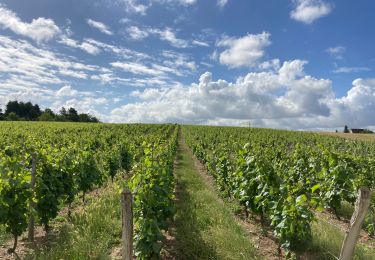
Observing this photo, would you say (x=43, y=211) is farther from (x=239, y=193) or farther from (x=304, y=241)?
(x=304, y=241)

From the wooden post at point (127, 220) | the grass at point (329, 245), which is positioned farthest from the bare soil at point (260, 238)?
the wooden post at point (127, 220)

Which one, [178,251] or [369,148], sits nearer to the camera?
[178,251]

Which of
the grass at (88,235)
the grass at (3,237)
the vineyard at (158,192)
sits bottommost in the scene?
the grass at (3,237)

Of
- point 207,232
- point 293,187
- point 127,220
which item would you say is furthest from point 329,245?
point 127,220

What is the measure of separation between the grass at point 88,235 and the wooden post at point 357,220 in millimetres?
4248

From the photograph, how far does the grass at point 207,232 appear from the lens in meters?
6.43

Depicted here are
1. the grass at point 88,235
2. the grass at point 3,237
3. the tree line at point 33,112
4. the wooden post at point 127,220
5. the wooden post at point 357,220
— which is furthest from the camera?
the tree line at point 33,112

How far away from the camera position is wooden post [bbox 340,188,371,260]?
3639 mm

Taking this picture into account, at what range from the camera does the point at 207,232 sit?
7.41m

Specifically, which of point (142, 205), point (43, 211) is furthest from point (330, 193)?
point (43, 211)

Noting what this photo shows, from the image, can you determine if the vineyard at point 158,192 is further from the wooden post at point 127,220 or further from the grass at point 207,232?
the wooden post at point 127,220

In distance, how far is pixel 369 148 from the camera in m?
35.2

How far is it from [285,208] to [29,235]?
5.43 metres

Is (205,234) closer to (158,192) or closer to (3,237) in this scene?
(158,192)
